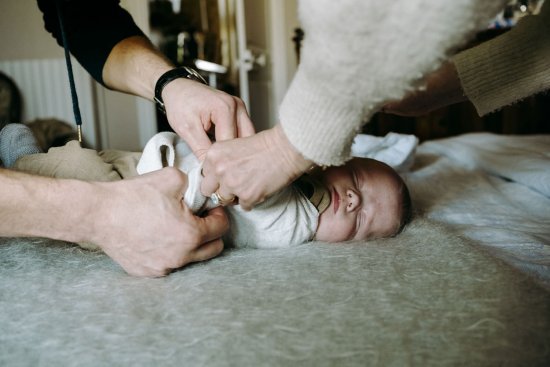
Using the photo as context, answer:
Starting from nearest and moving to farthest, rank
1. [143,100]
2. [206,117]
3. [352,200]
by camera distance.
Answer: [206,117], [352,200], [143,100]

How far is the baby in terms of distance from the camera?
3.04ft

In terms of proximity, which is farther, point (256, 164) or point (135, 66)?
point (135, 66)

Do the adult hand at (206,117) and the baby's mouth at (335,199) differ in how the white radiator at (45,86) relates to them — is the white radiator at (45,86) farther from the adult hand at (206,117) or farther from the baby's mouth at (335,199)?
the baby's mouth at (335,199)

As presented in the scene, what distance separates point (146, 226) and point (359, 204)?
1.61 feet

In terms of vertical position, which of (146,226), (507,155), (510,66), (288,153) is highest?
(510,66)

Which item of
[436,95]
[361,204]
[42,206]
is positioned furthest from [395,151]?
[42,206]

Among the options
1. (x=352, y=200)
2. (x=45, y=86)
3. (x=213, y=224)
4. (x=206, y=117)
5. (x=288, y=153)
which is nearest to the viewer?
(x=288, y=153)

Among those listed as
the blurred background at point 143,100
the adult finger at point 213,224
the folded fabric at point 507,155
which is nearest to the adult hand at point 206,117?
the adult finger at point 213,224

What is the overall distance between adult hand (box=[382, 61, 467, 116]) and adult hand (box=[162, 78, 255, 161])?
0.35 metres

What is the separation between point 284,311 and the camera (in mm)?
604

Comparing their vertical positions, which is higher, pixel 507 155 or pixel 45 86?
pixel 45 86

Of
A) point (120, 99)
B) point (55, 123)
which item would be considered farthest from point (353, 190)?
point (120, 99)

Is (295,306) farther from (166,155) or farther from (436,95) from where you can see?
(436,95)

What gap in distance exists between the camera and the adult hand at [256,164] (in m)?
0.68
